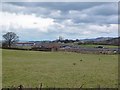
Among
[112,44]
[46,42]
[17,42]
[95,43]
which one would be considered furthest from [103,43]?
[17,42]

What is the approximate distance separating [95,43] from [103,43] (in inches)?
142

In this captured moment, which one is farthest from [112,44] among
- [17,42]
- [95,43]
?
[17,42]

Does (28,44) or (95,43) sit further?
(95,43)

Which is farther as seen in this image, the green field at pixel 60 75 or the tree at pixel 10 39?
the tree at pixel 10 39

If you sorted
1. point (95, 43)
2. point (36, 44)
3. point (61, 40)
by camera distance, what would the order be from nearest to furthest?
1. point (36, 44)
2. point (95, 43)
3. point (61, 40)

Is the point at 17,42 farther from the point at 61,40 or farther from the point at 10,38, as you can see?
the point at 61,40

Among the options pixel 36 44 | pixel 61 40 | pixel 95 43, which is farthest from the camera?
pixel 61 40

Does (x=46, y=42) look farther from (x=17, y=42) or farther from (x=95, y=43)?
(x=95, y=43)

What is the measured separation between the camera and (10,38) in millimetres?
121250

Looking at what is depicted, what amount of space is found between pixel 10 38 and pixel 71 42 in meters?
32.9

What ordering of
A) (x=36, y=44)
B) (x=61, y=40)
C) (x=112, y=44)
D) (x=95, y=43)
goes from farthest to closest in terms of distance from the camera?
(x=61, y=40), (x=95, y=43), (x=112, y=44), (x=36, y=44)

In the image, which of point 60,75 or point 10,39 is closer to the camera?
point 60,75

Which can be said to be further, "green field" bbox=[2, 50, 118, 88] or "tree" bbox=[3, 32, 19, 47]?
"tree" bbox=[3, 32, 19, 47]

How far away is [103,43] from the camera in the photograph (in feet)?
436
